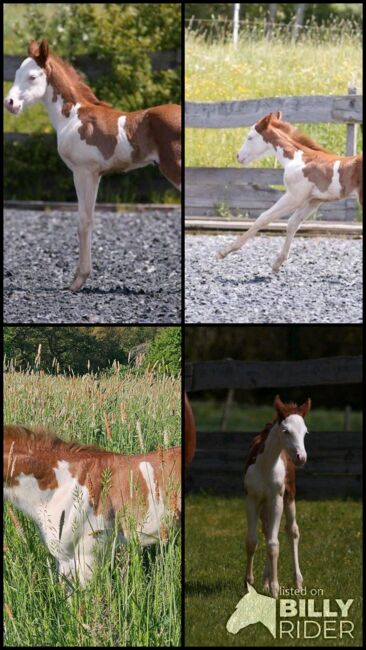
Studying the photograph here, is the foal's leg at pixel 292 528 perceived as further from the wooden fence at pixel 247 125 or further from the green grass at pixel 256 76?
the green grass at pixel 256 76

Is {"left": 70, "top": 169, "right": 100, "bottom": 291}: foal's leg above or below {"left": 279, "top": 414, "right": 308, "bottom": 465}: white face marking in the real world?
above

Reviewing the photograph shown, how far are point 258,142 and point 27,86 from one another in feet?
4.21

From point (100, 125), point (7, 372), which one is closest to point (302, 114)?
point (100, 125)

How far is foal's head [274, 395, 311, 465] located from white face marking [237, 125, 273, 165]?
1505mm

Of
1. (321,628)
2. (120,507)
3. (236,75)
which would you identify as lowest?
(321,628)

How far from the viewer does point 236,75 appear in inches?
276

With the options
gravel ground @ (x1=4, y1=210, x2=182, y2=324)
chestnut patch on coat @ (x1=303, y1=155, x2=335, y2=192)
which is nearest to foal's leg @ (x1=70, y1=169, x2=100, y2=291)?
gravel ground @ (x1=4, y1=210, x2=182, y2=324)

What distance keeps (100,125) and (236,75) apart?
5.16 feet

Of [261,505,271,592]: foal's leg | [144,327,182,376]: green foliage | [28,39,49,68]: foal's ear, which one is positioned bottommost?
[261,505,271,592]: foal's leg

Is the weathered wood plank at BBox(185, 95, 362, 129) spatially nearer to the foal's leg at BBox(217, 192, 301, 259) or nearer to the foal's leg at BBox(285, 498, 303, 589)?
the foal's leg at BBox(217, 192, 301, 259)

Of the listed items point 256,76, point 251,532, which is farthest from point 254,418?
point 251,532

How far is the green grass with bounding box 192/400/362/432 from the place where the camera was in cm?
1212

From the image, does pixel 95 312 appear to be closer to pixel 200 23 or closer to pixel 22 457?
pixel 22 457

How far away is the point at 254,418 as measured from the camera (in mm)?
12719
